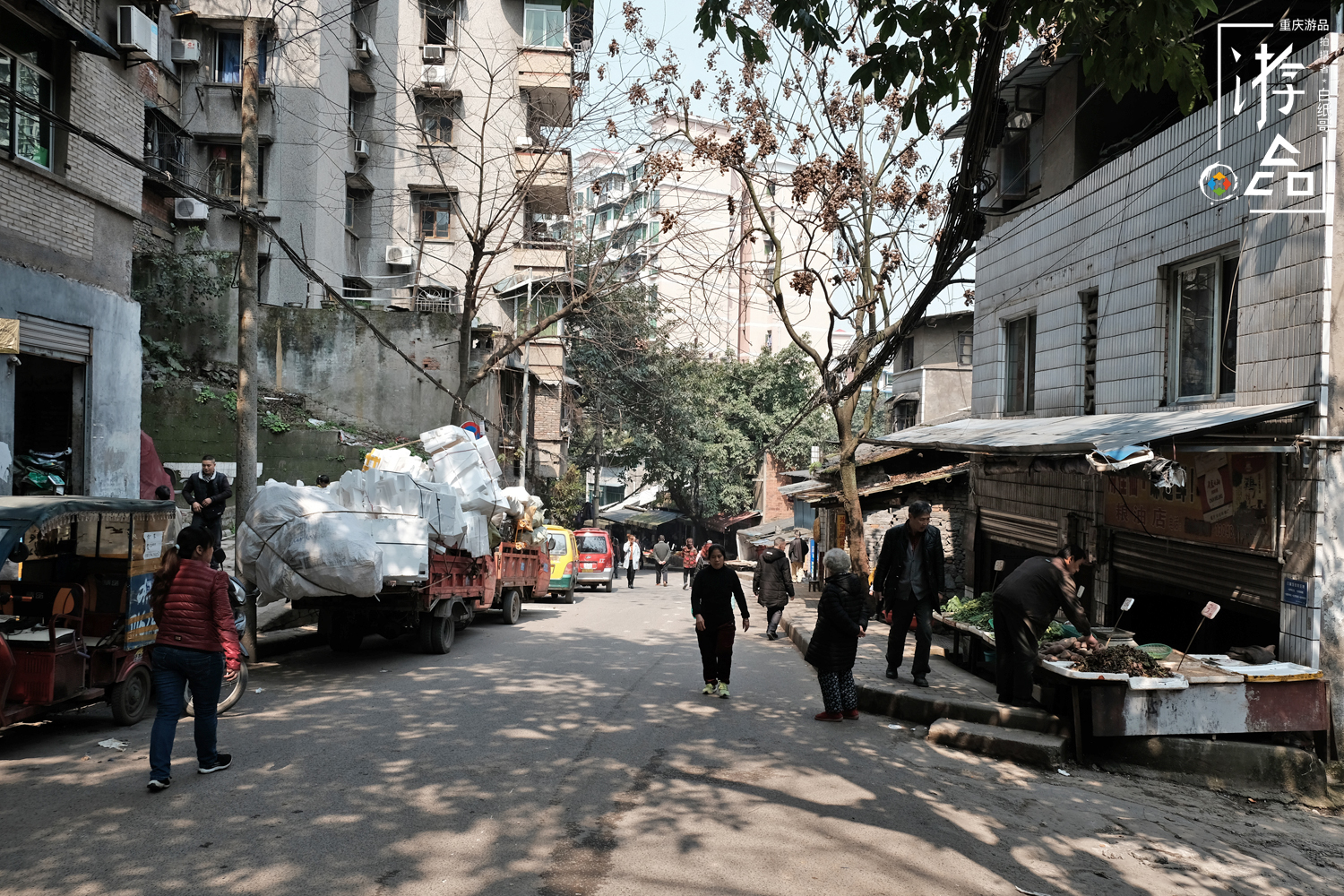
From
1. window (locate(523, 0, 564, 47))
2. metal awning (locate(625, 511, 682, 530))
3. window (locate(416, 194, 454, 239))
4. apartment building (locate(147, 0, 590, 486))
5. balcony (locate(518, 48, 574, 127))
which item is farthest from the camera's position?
metal awning (locate(625, 511, 682, 530))

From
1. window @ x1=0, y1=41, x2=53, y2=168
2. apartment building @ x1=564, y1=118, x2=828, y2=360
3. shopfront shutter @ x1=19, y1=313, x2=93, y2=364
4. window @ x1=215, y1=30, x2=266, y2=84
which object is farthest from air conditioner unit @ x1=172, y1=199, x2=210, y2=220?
shopfront shutter @ x1=19, y1=313, x2=93, y2=364

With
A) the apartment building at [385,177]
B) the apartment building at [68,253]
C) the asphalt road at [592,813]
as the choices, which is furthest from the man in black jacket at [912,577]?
the apartment building at [385,177]

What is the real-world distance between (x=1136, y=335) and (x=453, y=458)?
9177 millimetres

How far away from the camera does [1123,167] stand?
38.7 feet

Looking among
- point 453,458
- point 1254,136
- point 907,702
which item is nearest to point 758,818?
point 907,702

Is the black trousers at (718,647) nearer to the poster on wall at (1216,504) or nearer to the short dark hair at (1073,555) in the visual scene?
the short dark hair at (1073,555)

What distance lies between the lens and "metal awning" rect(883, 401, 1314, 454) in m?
8.20

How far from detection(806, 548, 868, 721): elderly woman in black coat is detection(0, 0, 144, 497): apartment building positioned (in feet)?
31.1

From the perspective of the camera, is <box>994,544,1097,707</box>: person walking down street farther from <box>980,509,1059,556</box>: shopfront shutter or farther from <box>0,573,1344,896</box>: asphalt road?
<box>980,509,1059,556</box>: shopfront shutter

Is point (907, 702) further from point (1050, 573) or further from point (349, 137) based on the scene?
point (349, 137)

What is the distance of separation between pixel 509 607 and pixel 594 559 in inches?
453

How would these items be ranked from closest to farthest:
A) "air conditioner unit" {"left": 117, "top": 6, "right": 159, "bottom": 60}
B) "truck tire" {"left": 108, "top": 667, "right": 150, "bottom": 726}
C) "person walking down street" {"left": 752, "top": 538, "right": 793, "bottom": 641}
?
"truck tire" {"left": 108, "top": 667, "right": 150, "bottom": 726} < "air conditioner unit" {"left": 117, "top": 6, "right": 159, "bottom": 60} < "person walking down street" {"left": 752, "top": 538, "right": 793, "bottom": 641}

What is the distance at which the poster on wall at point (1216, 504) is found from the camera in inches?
340

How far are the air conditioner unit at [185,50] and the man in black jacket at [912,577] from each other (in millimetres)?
24588
